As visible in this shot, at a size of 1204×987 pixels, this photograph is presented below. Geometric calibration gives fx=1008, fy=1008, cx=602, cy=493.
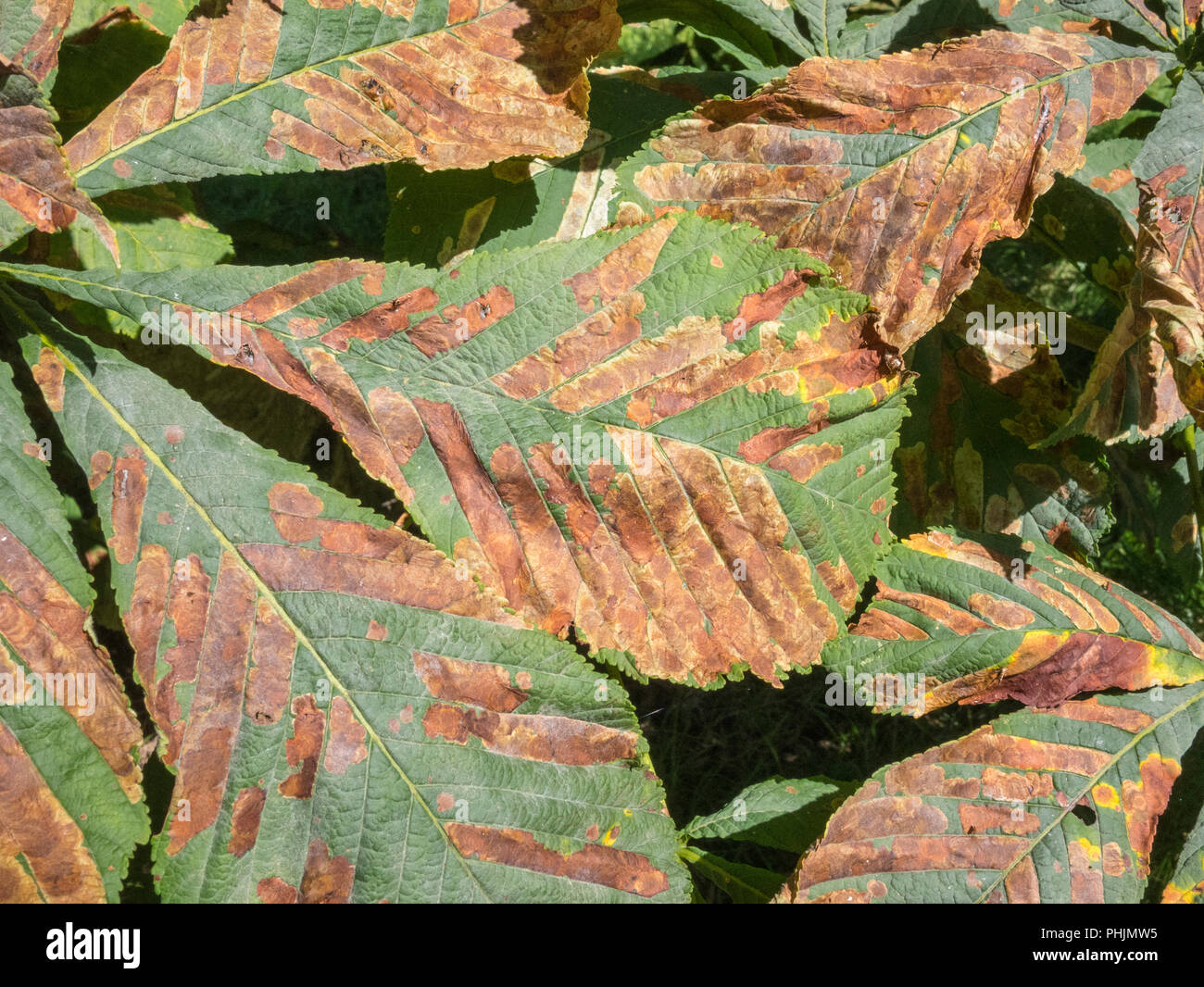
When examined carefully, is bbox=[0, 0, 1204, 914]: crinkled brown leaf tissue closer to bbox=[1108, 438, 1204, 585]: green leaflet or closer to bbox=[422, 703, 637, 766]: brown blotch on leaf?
bbox=[422, 703, 637, 766]: brown blotch on leaf

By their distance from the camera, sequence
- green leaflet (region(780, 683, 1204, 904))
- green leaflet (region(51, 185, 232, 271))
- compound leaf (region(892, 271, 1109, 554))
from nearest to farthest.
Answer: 1. green leaflet (region(780, 683, 1204, 904))
2. green leaflet (region(51, 185, 232, 271))
3. compound leaf (region(892, 271, 1109, 554))

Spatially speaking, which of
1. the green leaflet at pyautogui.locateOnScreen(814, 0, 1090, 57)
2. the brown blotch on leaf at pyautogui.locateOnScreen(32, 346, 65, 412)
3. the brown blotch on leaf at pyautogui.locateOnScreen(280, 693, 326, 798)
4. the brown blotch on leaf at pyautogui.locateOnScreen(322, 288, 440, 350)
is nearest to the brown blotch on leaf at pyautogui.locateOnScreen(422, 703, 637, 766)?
the brown blotch on leaf at pyautogui.locateOnScreen(280, 693, 326, 798)

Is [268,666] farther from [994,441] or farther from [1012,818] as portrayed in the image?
[994,441]

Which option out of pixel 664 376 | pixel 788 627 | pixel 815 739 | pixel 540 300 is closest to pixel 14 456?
pixel 540 300

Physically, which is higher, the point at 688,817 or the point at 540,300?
the point at 540,300

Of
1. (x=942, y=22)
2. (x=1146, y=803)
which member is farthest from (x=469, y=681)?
(x=942, y=22)

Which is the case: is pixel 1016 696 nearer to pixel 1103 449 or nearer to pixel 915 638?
pixel 915 638
